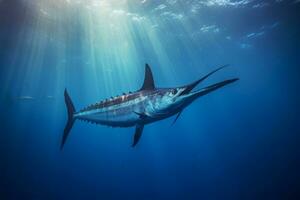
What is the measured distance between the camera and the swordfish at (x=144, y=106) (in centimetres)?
374

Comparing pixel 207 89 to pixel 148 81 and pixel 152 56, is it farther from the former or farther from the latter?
pixel 152 56

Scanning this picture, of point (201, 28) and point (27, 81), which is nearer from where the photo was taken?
point (201, 28)

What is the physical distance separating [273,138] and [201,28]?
2169 cm

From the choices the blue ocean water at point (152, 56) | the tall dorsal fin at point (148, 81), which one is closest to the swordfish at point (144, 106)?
the tall dorsal fin at point (148, 81)

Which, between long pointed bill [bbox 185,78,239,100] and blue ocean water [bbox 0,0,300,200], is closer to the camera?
long pointed bill [bbox 185,78,239,100]

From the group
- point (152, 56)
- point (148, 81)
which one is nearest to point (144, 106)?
point (148, 81)

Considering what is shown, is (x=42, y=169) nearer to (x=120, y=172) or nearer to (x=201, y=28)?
(x=120, y=172)

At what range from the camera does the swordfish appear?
374 centimetres

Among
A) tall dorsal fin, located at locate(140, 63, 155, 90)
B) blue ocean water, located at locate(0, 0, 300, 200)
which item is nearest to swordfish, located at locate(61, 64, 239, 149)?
tall dorsal fin, located at locate(140, 63, 155, 90)

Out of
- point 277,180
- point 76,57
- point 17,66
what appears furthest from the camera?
point 17,66

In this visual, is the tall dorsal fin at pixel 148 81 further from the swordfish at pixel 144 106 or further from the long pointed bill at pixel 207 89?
the long pointed bill at pixel 207 89

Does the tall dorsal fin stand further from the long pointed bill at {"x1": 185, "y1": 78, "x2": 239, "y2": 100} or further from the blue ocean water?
the blue ocean water

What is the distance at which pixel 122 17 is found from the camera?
19203mm

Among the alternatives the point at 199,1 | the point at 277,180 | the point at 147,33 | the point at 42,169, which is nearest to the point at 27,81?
the point at 42,169
